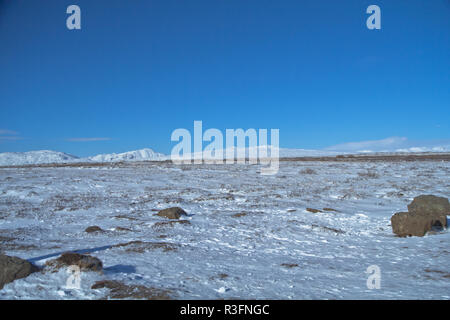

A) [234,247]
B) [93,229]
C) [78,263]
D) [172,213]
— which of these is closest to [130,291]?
[78,263]

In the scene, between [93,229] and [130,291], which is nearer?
[130,291]

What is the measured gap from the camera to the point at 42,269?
658 cm

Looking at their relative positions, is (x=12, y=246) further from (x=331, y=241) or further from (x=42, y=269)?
(x=331, y=241)

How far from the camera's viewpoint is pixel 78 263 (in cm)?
659

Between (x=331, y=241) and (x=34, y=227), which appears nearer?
(x=331, y=241)

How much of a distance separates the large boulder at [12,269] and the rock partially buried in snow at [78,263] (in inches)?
17.4

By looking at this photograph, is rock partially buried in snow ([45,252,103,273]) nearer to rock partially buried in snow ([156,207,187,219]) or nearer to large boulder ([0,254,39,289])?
large boulder ([0,254,39,289])

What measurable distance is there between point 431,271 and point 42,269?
30.4 ft

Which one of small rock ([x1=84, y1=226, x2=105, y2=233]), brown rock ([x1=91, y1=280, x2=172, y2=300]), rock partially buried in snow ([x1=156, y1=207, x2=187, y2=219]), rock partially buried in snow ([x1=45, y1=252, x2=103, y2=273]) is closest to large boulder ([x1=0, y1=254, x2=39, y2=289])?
rock partially buried in snow ([x1=45, y1=252, x2=103, y2=273])

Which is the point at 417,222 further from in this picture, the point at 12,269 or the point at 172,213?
the point at 12,269

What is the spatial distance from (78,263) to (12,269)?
124cm

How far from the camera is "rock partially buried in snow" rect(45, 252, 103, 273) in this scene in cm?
652
